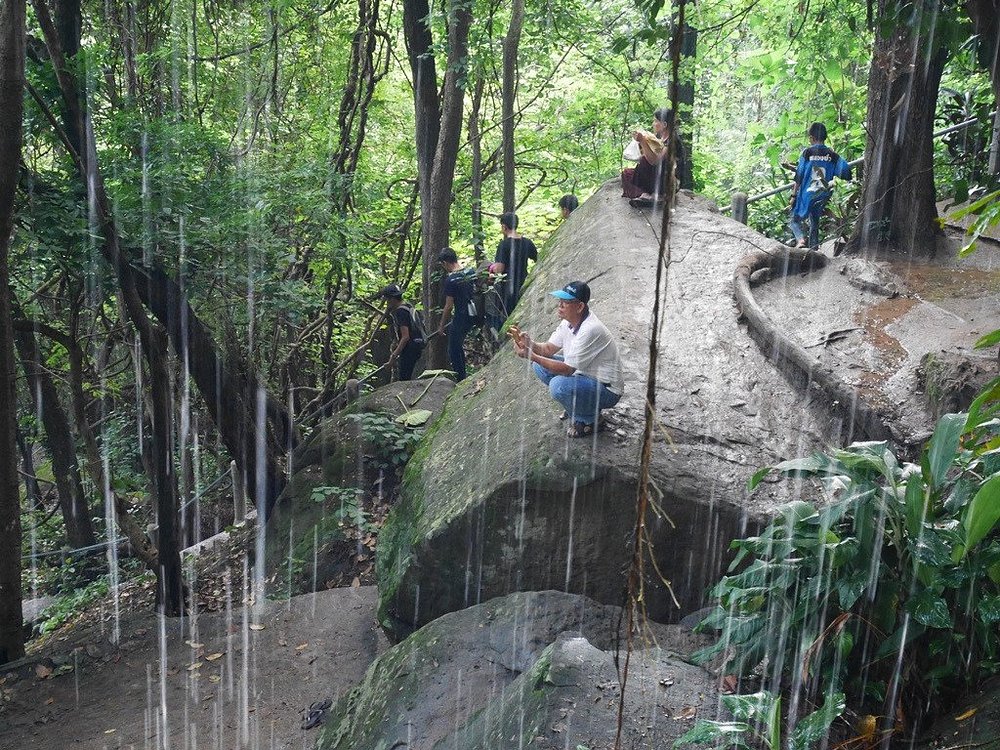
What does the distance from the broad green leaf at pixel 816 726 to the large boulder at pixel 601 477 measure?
1.81m

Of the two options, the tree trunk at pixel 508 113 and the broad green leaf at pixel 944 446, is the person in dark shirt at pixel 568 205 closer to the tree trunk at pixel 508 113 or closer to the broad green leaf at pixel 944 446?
the tree trunk at pixel 508 113

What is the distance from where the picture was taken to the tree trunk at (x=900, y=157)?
9.91 m

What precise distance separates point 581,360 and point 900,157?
237 inches

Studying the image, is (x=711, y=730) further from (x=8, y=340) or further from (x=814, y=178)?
(x=814, y=178)

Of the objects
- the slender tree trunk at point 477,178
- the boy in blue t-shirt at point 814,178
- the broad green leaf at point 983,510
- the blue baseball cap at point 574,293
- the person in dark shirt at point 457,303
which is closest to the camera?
the broad green leaf at point 983,510

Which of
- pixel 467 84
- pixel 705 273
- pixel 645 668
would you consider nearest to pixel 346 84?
pixel 467 84

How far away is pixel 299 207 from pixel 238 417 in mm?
2664

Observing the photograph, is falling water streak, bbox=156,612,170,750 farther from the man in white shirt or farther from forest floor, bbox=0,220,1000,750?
the man in white shirt

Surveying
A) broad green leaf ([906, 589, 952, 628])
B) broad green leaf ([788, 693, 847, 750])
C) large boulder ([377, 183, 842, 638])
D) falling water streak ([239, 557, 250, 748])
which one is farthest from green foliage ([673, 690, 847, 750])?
falling water streak ([239, 557, 250, 748])

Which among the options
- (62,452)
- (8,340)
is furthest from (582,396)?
(62,452)

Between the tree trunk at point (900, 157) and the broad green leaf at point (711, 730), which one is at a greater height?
the tree trunk at point (900, 157)

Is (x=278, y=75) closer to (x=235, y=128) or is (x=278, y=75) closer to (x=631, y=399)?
(x=235, y=128)

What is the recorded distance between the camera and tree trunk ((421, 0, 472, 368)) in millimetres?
11688

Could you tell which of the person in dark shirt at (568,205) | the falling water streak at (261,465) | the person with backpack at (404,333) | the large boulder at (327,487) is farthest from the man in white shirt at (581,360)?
the person in dark shirt at (568,205)
